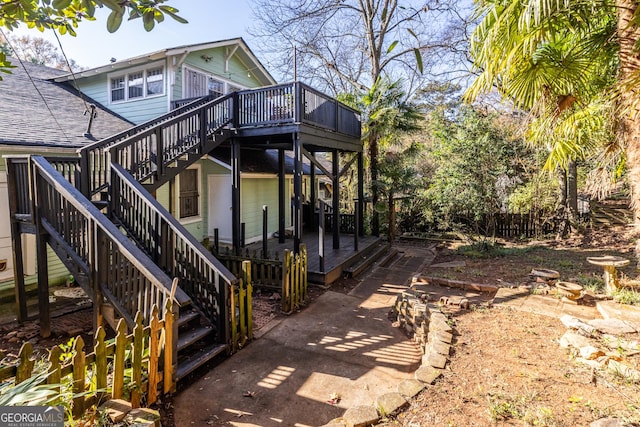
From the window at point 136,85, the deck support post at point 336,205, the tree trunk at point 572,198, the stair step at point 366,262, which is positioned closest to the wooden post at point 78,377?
the stair step at point 366,262

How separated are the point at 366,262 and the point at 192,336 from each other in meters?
6.22

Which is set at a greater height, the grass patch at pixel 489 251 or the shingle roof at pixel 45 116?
the shingle roof at pixel 45 116

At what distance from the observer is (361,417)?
3.01 meters

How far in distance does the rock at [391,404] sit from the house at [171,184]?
2.22 meters

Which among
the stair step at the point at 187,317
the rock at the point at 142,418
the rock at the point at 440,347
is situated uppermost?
the stair step at the point at 187,317

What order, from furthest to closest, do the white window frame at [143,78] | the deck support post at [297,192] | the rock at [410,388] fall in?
the white window frame at [143,78] → the deck support post at [297,192] → the rock at [410,388]

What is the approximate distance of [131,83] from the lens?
10.9 metres

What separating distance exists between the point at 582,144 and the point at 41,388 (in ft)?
25.7

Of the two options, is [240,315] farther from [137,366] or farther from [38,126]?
[38,126]

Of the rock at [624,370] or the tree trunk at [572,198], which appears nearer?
the rock at [624,370]

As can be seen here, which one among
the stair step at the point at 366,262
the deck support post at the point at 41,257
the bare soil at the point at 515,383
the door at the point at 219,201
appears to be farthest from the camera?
the door at the point at 219,201

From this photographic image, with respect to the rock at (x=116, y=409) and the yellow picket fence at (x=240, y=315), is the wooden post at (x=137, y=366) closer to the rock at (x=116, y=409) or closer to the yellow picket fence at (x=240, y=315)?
the rock at (x=116, y=409)

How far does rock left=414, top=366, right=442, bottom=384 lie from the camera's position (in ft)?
11.6

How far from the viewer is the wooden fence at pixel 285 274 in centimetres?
632
